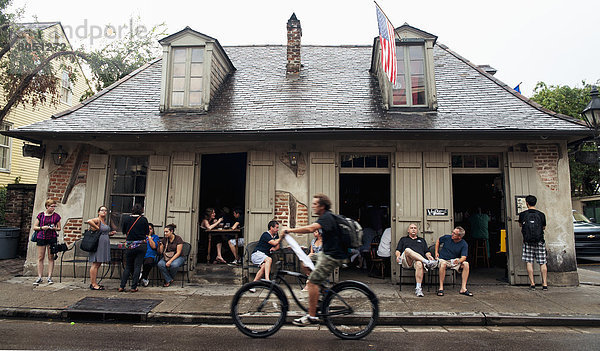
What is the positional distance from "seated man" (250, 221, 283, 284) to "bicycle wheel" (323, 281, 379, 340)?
9.17 feet

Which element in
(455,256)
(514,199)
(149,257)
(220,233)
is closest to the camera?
(455,256)

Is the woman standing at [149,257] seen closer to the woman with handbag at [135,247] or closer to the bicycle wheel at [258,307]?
the woman with handbag at [135,247]

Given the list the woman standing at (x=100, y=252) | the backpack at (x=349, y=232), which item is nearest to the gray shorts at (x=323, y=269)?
the backpack at (x=349, y=232)

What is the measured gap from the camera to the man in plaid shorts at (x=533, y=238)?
7.16m

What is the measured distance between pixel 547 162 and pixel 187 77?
27.7ft

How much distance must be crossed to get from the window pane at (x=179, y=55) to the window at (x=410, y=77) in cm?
530

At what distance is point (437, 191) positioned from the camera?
7.95 m

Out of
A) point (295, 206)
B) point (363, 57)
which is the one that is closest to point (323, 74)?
point (363, 57)

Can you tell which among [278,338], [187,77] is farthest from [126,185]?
[278,338]

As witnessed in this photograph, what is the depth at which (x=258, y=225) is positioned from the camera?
7.97m

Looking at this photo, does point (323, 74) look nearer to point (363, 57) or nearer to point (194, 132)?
point (363, 57)

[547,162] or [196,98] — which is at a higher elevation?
[196,98]

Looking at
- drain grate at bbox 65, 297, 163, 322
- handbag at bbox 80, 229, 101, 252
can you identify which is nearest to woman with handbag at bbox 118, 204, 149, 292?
handbag at bbox 80, 229, 101, 252

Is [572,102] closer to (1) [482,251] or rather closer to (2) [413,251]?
(1) [482,251]
